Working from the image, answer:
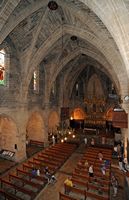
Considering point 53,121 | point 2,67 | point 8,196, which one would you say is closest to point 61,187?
point 8,196

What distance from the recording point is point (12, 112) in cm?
1717

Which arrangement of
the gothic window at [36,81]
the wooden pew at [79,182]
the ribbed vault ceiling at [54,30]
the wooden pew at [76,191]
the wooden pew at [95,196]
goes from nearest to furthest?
the wooden pew at [95,196]
the wooden pew at [76,191]
the wooden pew at [79,182]
the ribbed vault ceiling at [54,30]
the gothic window at [36,81]

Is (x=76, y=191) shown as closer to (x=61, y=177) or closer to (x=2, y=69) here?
(x=61, y=177)

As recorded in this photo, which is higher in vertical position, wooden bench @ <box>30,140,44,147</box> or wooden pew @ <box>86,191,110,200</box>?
wooden bench @ <box>30,140,44,147</box>

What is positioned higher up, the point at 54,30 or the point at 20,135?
the point at 54,30

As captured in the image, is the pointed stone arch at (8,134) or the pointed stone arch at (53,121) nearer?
the pointed stone arch at (8,134)

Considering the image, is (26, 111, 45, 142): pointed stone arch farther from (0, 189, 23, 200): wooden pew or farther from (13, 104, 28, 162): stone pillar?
(0, 189, 23, 200): wooden pew

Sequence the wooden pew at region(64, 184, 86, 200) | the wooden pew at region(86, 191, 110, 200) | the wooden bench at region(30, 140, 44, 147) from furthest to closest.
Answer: the wooden bench at region(30, 140, 44, 147) < the wooden pew at region(64, 184, 86, 200) < the wooden pew at region(86, 191, 110, 200)

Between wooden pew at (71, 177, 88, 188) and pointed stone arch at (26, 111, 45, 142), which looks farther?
pointed stone arch at (26, 111, 45, 142)

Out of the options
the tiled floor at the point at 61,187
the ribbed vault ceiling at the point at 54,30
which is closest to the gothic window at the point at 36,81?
the ribbed vault ceiling at the point at 54,30

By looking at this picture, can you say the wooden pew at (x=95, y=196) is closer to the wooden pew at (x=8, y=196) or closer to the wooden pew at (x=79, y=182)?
the wooden pew at (x=79, y=182)

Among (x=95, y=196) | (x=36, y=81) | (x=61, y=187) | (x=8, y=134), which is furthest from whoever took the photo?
(x=36, y=81)

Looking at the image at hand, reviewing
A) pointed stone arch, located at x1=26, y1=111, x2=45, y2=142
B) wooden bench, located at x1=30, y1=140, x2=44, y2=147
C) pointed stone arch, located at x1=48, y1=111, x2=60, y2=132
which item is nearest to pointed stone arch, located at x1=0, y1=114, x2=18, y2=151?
pointed stone arch, located at x1=26, y1=111, x2=45, y2=142

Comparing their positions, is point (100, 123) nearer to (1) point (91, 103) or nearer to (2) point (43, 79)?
(1) point (91, 103)
